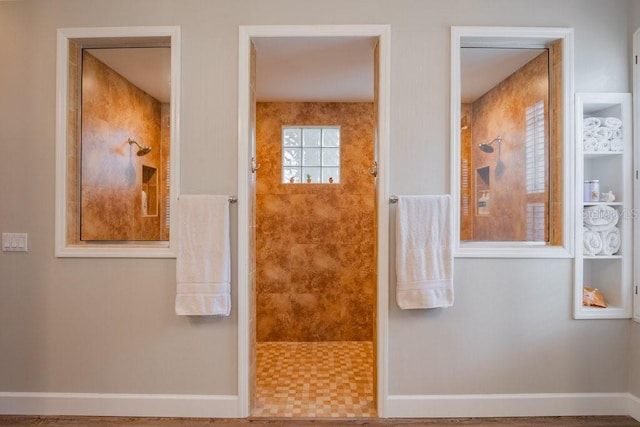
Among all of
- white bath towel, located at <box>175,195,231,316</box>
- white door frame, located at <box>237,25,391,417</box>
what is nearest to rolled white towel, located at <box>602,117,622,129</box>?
white door frame, located at <box>237,25,391,417</box>

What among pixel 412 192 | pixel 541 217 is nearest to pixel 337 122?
pixel 412 192

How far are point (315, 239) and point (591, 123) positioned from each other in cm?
228

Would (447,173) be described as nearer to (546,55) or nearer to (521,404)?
(546,55)

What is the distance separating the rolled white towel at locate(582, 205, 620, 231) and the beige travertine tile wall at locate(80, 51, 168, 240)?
2474mm

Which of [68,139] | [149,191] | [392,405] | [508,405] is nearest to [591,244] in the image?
[508,405]

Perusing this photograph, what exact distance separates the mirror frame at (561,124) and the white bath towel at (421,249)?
12 centimetres

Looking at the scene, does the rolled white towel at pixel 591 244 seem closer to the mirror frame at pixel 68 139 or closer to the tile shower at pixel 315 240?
the tile shower at pixel 315 240

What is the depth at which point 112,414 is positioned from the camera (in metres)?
2.31

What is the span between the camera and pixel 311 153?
383cm

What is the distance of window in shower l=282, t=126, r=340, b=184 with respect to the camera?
3820 mm

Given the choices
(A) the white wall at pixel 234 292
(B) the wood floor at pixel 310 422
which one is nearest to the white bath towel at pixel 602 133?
(A) the white wall at pixel 234 292

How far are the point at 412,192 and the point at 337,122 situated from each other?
5.61 ft

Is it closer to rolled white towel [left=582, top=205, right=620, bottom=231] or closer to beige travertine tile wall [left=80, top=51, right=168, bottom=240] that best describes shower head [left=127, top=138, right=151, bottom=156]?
beige travertine tile wall [left=80, top=51, right=168, bottom=240]

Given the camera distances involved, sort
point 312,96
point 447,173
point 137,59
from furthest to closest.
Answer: point 312,96
point 137,59
point 447,173
